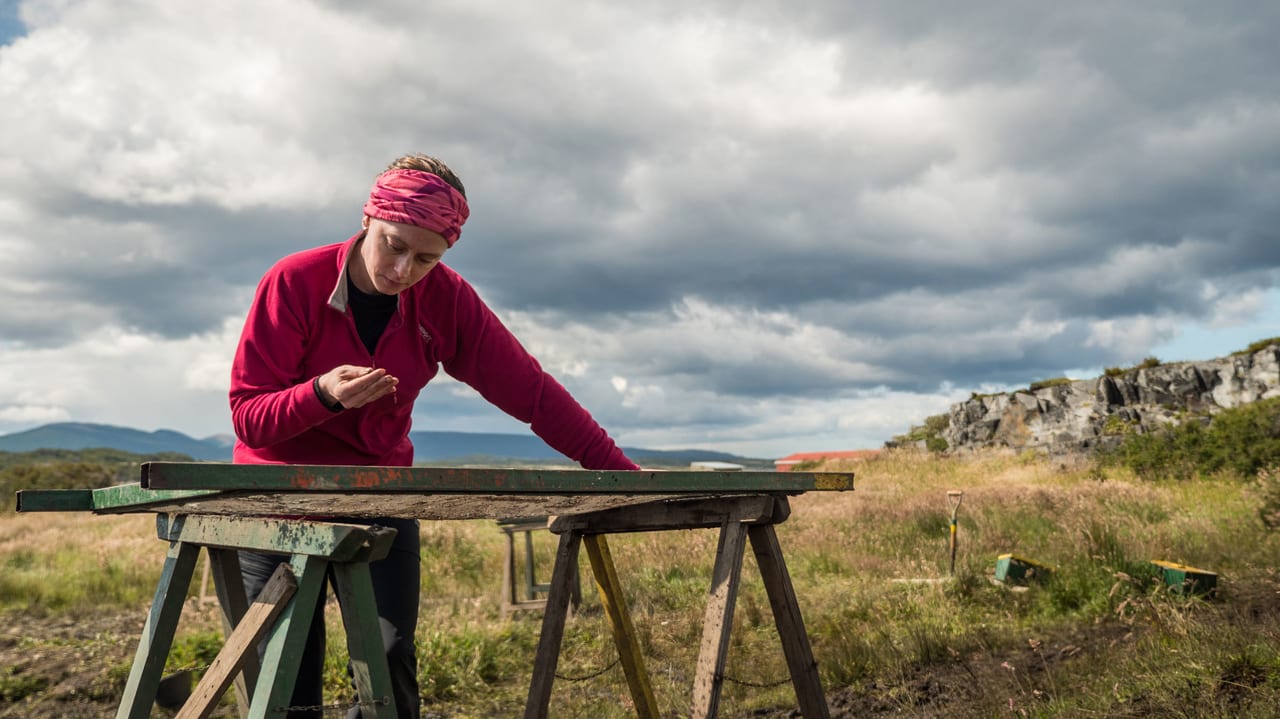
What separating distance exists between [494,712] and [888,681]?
2484 mm

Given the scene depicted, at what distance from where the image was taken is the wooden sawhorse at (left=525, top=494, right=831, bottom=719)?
297cm

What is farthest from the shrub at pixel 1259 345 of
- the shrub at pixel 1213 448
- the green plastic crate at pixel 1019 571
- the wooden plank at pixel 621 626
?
the wooden plank at pixel 621 626

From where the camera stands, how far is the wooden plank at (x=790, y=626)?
320 centimetres

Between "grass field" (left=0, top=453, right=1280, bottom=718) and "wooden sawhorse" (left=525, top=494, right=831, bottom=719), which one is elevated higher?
"wooden sawhorse" (left=525, top=494, right=831, bottom=719)

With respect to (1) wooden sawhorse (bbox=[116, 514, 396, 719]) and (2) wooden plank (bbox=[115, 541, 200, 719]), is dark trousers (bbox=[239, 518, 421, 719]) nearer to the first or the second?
(2) wooden plank (bbox=[115, 541, 200, 719])

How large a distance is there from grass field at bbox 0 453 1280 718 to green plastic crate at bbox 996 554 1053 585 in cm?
15

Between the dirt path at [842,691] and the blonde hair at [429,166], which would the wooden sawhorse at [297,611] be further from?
the dirt path at [842,691]

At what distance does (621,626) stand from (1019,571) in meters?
5.43

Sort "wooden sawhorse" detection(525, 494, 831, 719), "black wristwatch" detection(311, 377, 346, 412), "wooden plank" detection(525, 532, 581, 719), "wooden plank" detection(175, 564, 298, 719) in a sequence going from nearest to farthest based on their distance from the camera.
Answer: "wooden plank" detection(175, 564, 298, 719), "black wristwatch" detection(311, 377, 346, 412), "wooden sawhorse" detection(525, 494, 831, 719), "wooden plank" detection(525, 532, 581, 719)

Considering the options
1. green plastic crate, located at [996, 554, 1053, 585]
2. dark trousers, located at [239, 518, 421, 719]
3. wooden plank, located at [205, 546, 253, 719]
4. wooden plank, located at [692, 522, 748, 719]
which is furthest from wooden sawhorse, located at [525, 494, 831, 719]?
green plastic crate, located at [996, 554, 1053, 585]

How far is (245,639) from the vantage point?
2.07m

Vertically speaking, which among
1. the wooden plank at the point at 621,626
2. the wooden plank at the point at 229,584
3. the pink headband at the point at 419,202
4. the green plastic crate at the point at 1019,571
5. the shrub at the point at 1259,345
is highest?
the shrub at the point at 1259,345

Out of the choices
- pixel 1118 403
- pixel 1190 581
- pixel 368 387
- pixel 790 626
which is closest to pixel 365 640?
pixel 368 387

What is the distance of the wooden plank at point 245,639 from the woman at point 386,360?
1.54 ft
